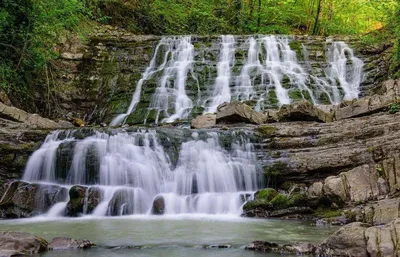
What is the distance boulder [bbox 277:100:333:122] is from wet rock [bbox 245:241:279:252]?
7.48 meters

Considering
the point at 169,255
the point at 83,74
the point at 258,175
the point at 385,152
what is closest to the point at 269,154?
the point at 258,175

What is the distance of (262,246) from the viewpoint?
5.98 meters

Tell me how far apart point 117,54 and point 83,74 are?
193 cm

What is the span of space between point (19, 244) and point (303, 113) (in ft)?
30.4

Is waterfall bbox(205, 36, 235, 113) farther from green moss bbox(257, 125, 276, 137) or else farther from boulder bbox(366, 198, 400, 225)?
boulder bbox(366, 198, 400, 225)

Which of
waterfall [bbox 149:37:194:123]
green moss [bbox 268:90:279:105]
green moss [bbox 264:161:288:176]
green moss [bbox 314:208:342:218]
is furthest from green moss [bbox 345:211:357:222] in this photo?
waterfall [bbox 149:37:194:123]

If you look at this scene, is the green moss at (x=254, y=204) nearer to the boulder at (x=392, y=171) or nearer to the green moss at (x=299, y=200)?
the green moss at (x=299, y=200)

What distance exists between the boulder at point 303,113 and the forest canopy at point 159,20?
5372 millimetres

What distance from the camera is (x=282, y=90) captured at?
58.3ft

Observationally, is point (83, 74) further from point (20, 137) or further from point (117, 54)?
point (20, 137)

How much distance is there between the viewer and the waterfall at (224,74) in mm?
17609

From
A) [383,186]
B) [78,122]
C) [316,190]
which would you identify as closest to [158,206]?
[316,190]

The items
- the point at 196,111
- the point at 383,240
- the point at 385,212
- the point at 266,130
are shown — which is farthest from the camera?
the point at 196,111

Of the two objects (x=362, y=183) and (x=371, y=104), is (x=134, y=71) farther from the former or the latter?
(x=362, y=183)
